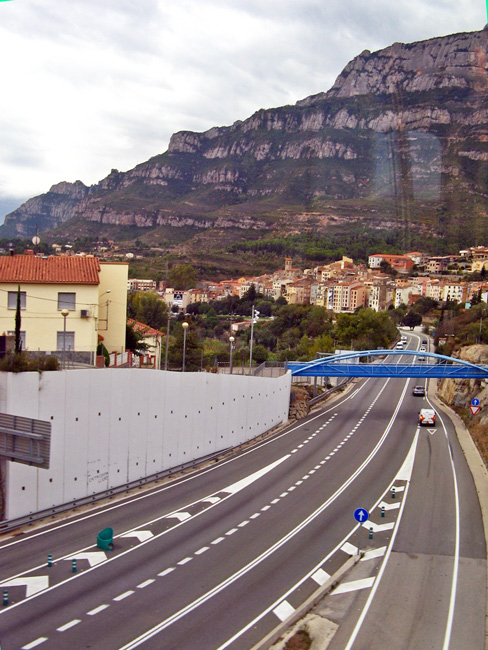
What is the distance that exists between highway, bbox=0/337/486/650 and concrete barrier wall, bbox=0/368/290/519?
3.08 ft

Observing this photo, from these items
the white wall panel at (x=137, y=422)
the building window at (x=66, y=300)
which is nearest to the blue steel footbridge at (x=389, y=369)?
the building window at (x=66, y=300)

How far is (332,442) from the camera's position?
3647 centimetres

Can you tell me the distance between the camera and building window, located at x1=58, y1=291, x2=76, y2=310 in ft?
→ 91.1

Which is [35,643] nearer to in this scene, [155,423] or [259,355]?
[155,423]

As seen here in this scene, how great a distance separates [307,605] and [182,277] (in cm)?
13176

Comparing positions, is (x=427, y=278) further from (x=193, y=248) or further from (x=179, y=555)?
(x=179, y=555)

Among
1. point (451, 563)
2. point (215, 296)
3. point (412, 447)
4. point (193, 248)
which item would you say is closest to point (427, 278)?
point (215, 296)

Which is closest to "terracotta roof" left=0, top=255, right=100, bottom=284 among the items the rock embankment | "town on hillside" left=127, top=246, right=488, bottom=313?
the rock embankment

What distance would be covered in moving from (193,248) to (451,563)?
584 feet

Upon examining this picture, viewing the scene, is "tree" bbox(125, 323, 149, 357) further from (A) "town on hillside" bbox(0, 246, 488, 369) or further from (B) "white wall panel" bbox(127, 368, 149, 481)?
(B) "white wall panel" bbox(127, 368, 149, 481)

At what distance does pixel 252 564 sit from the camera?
17250mm

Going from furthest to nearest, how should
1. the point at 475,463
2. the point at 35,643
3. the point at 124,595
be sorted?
the point at 475,463
the point at 124,595
the point at 35,643

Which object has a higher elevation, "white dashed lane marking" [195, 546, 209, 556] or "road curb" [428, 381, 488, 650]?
"road curb" [428, 381, 488, 650]

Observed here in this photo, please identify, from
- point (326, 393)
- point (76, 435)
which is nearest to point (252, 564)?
point (76, 435)
